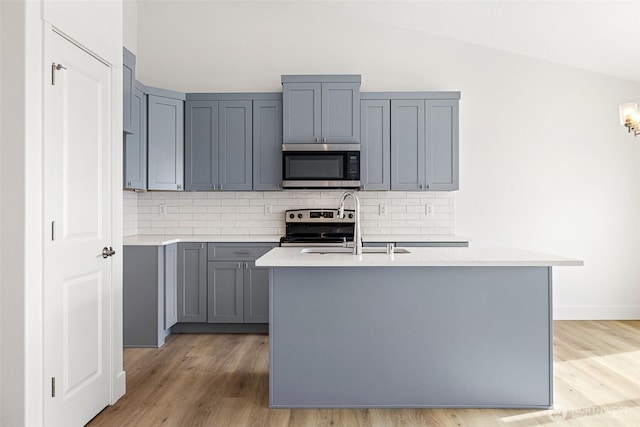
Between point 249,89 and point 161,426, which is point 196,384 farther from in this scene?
point 249,89

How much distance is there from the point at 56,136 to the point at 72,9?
66 cm

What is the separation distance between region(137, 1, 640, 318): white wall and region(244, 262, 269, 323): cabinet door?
6.37 ft

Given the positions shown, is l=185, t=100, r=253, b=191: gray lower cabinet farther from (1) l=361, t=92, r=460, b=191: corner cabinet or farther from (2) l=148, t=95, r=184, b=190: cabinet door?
(1) l=361, t=92, r=460, b=191: corner cabinet

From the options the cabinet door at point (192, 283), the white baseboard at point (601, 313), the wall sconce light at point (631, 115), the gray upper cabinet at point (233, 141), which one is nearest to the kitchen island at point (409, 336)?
the wall sconce light at point (631, 115)

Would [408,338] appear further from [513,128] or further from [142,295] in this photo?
[513,128]

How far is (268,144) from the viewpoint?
4855mm

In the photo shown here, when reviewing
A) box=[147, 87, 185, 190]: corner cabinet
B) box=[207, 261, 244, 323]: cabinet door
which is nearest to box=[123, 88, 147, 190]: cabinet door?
box=[147, 87, 185, 190]: corner cabinet

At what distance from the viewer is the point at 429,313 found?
280 centimetres

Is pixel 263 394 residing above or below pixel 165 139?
below

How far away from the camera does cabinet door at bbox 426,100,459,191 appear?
4.81 m

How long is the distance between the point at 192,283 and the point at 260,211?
1.03m

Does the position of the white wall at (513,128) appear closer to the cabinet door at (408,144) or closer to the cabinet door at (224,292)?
the cabinet door at (408,144)

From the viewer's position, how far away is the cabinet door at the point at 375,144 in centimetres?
482

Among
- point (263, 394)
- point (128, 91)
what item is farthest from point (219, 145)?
point (263, 394)
